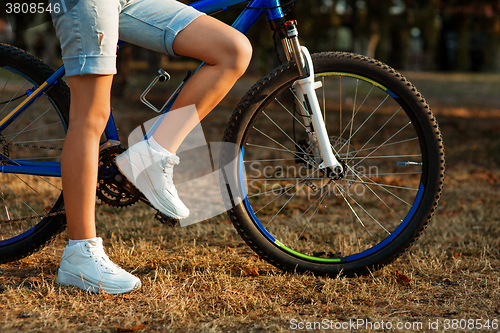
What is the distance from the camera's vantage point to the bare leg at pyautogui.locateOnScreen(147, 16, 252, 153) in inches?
77.0

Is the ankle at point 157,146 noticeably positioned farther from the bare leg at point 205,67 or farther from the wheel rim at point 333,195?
the wheel rim at point 333,195

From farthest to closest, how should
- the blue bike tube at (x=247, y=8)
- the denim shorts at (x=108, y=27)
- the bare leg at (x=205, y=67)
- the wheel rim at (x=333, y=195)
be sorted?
1. the wheel rim at (x=333, y=195)
2. the blue bike tube at (x=247, y=8)
3. the bare leg at (x=205, y=67)
4. the denim shorts at (x=108, y=27)

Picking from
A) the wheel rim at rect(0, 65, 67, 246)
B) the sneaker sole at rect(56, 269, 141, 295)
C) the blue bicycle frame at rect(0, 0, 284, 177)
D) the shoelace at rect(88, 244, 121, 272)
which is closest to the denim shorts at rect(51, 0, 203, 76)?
the blue bicycle frame at rect(0, 0, 284, 177)

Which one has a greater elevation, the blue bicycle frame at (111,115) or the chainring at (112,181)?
the blue bicycle frame at (111,115)

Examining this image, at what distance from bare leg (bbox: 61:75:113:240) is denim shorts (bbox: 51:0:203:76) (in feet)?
0.22

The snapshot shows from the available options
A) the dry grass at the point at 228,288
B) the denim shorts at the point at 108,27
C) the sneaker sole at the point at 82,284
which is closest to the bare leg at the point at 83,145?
the denim shorts at the point at 108,27

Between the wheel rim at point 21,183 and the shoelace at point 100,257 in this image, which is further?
the wheel rim at point 21,183

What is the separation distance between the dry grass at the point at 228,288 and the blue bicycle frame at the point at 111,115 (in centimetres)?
49

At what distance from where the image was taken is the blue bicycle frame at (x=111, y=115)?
6.88 feet

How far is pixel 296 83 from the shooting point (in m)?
2.21

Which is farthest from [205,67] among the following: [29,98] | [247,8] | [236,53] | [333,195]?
[333,195]

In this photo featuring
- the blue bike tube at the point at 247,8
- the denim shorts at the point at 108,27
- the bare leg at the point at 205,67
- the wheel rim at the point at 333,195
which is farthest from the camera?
the wheel rim at the point at 333,195

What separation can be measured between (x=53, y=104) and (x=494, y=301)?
2.22 m

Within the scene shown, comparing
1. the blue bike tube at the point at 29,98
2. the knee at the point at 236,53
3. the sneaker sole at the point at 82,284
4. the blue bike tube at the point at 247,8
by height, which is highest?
the blue bike tube at the point at 247,8
